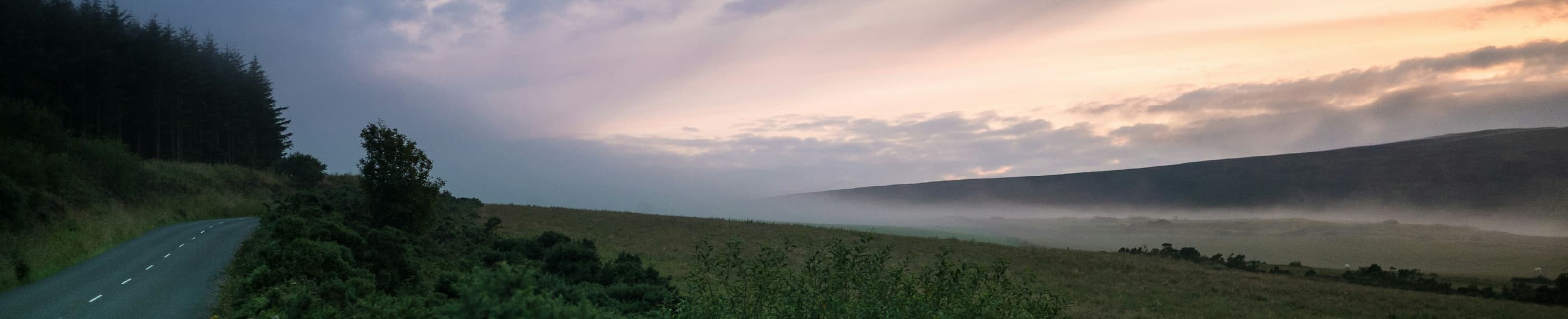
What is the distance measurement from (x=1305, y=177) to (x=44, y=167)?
206ft

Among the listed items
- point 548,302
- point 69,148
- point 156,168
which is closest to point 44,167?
point 69,148

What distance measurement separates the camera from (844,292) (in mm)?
9422

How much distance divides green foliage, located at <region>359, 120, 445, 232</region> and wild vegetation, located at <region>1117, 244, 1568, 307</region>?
31271 mm

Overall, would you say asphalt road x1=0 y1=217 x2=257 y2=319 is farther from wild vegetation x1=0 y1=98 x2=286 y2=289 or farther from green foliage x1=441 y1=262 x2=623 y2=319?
green foliage x1=441 y1=262 x2=623 y2=319

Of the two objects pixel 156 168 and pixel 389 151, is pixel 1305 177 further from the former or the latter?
pixel 156 168

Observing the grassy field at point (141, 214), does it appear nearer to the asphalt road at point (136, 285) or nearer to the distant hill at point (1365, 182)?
the asphalt road at point (136, 285)

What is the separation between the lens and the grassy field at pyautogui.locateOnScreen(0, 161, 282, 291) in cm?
1716

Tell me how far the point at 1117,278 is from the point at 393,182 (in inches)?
966

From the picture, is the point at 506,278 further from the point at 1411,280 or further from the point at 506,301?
the point at 1411,280

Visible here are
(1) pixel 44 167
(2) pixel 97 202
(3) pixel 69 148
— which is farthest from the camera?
(3) pixel 69 148

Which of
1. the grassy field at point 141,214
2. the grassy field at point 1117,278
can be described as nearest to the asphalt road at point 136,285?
the grassy field at point 141,214

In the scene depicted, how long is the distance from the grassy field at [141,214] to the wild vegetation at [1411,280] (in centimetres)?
3901

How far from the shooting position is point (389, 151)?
19.2 m

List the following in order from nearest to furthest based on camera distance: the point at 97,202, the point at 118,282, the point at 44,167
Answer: the point at 118,282 → the point at 44,167 → the point at 97,202
